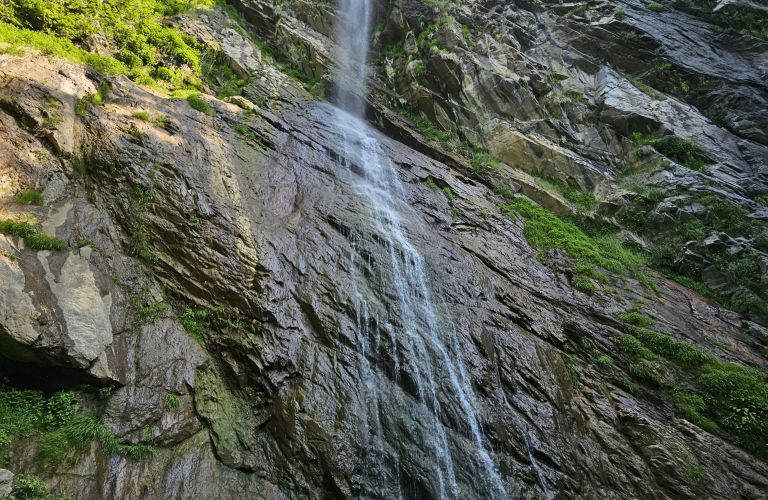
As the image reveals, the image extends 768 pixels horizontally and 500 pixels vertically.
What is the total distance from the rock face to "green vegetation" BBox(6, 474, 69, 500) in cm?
21

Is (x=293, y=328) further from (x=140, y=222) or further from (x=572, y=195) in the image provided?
(x=572, y=195)

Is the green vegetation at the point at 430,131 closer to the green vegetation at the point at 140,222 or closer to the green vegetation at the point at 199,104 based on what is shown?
the green vegetation at the point at 199,104

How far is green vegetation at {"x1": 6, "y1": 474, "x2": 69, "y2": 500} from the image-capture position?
3.46 metres

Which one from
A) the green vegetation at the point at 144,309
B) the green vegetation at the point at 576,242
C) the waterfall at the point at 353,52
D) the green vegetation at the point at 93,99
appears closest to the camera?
Answer: the green vegetation at the point at 144,309

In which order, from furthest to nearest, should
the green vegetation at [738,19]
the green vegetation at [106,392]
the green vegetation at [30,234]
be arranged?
the green vegetation at [738,19] → the green vegetation at [30,234] → the green vegetation at [106,392]

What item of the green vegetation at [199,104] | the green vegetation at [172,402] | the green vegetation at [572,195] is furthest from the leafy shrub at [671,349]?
the green vegetation at [199,104]

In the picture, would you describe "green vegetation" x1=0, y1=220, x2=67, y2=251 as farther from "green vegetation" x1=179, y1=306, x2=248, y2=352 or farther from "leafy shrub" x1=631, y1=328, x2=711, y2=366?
"leafy shrub" x1=631, y1=328, x2=711, y2=366

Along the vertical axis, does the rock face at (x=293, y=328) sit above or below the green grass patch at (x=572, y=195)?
below

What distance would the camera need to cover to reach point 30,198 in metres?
5.77

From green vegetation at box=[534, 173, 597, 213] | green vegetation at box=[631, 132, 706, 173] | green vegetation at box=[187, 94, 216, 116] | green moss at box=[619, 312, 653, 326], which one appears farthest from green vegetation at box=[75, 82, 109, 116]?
green vegetation at box=[631, 132, 706, 173]

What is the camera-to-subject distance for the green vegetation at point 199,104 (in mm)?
10439

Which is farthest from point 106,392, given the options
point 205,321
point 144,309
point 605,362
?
point 605,362

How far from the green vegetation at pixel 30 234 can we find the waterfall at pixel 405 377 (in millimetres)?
5001

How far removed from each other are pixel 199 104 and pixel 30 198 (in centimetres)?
584
